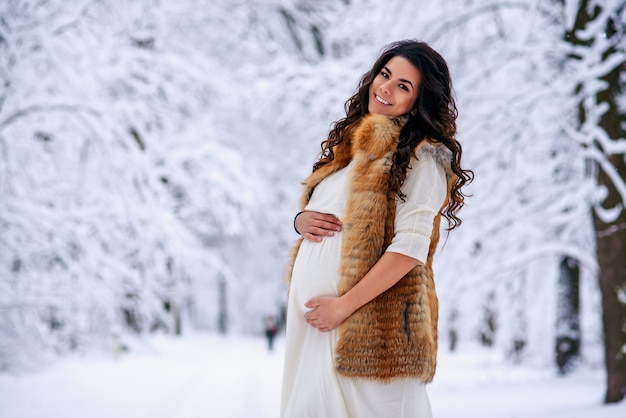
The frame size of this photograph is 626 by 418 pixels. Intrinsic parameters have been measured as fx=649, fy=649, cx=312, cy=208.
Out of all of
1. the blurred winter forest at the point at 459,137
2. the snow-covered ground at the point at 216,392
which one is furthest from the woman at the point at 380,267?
the snow-covered ground at the point at 216,392

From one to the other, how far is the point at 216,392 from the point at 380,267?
21.5 feet

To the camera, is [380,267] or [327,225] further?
[327,225]

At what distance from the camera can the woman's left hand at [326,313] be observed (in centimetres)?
201

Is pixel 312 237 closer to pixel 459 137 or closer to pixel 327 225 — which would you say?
pixel 327 225

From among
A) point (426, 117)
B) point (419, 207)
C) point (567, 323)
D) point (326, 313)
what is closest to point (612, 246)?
point (567, 323)

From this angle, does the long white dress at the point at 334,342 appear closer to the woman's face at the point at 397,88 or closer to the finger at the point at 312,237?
the finger at the point at 312,237

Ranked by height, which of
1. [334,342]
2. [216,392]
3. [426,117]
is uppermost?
[426,117]

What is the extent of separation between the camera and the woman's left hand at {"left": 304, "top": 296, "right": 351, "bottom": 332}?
2.01m

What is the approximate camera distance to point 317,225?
2203mm

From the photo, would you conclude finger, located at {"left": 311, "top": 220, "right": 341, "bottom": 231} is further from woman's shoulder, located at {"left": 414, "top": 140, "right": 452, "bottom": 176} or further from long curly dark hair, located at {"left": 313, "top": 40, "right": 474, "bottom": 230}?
woman's shoulder, located at {"left": 414, "top": 140, "right": 452, "bottom": 176}

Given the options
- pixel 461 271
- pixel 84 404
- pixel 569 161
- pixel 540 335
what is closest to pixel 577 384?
pixel 540 335

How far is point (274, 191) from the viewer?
16.2 m

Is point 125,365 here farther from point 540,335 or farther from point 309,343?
point 309,343

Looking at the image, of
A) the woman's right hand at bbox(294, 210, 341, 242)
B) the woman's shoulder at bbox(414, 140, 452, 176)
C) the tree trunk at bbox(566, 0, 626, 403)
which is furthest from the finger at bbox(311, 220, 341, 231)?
the tree trunk at bbox(566, 0, 626, 403)
